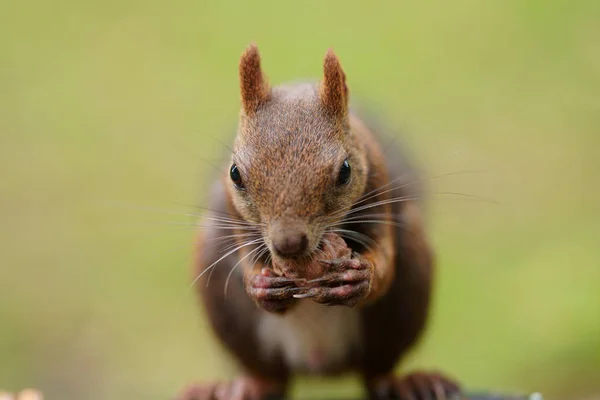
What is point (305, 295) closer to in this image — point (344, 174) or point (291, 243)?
point (291, 243)

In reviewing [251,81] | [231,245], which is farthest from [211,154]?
[251,81]

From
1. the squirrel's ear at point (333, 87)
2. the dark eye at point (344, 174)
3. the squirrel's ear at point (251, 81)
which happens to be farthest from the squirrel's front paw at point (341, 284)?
the squirrel's ear at point (251, 81)

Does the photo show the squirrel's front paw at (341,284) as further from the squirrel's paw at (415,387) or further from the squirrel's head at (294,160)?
the squirrel's paw at (415,387)

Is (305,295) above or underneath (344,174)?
underneath

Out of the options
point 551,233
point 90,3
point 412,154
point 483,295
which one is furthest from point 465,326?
point 90,3

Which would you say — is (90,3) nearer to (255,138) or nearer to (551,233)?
(551,233)

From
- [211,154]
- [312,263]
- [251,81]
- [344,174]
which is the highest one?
[211,154]
